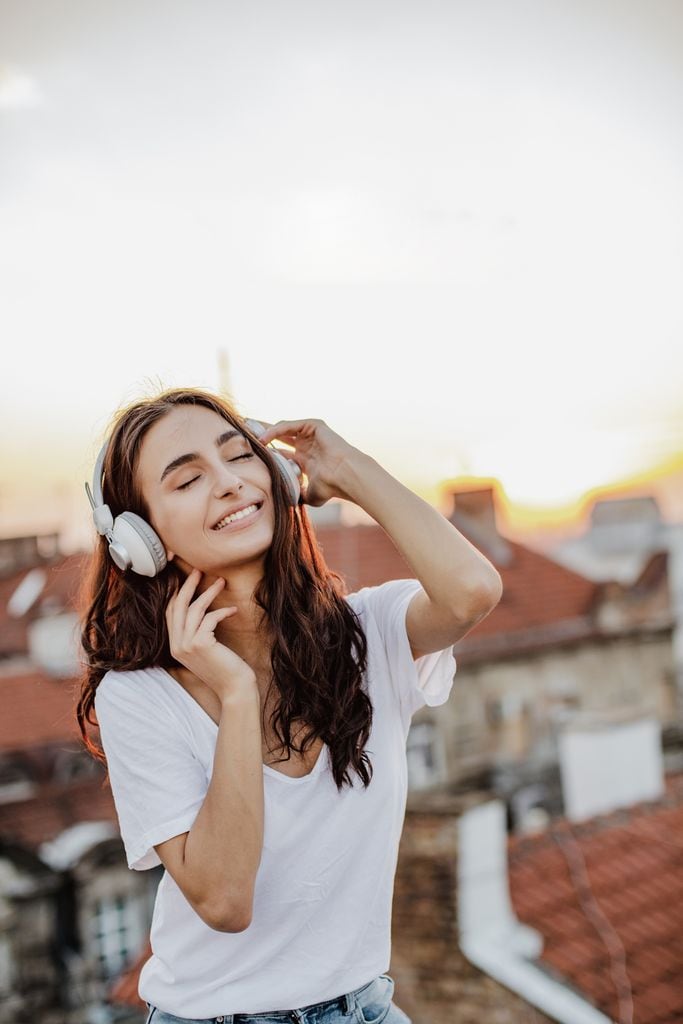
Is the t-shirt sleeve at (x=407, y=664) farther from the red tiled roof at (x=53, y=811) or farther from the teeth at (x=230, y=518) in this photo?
the red tiled roof at (x=53, y=811)

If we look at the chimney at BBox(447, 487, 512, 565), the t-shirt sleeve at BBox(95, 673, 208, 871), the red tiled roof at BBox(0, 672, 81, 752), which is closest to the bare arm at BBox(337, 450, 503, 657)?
the t-shirt sleeve at BBox(95, 673, 208, 871)

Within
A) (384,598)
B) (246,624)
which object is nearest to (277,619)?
(246,624)

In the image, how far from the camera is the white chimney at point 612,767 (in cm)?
1180

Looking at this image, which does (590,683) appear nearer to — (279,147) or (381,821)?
(279,147)

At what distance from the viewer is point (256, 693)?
1.23 metres

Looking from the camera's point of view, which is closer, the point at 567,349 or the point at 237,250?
the point at 237,250

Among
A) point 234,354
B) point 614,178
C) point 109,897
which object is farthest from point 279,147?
point 109,897

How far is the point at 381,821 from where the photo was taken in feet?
4.29

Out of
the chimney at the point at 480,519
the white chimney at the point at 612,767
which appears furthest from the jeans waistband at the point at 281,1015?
the chimney at the point at 480,519

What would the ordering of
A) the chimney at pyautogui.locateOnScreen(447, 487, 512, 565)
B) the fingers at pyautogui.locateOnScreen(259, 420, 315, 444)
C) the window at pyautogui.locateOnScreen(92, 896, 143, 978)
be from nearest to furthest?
the fingers at pyautogui.locateOnScreen(259, 420, 315, 444) < the window at pyautogui.locateOnScreen(92, 896, 143, 978) < the chimney at pyautogui.locateOnScreen(447, 487, 512, 565)

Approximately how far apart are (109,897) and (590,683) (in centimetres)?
948

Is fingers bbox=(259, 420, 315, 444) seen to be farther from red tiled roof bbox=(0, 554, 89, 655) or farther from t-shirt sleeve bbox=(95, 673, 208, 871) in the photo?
red tiled roof bbox=(0, 554, 89, 655)

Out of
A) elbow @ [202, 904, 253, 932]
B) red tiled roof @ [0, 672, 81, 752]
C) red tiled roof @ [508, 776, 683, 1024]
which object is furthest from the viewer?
red tiled roof @ [0, 672, 81, 752]

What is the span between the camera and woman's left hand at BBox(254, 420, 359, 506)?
1464 millimetres
